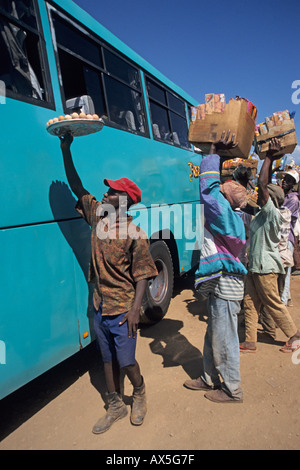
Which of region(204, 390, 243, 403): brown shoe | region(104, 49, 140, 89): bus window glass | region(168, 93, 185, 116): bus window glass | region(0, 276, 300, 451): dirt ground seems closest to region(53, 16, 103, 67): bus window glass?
region(104, 49, 140, 89): bus window glass

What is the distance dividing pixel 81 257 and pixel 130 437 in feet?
4.98

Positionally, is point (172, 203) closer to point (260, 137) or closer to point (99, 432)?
point (260, 137)

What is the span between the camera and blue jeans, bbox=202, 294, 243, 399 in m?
2.54

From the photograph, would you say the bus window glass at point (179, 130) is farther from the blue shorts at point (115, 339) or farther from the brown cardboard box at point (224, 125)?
the blue shorts at point (115, 339)

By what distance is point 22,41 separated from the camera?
93.7 inches

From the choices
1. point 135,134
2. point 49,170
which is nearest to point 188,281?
point 135,134

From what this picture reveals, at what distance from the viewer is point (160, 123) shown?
4.47m

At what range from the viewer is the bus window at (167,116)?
428 centimetres

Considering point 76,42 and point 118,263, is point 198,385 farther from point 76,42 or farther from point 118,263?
point 76,42

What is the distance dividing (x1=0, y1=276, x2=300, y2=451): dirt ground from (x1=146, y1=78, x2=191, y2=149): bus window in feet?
9.97

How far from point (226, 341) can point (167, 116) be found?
11.4 feet

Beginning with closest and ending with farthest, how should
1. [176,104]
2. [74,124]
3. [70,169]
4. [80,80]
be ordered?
[74,124] < [70,169] < [80,80] < [176,104]
